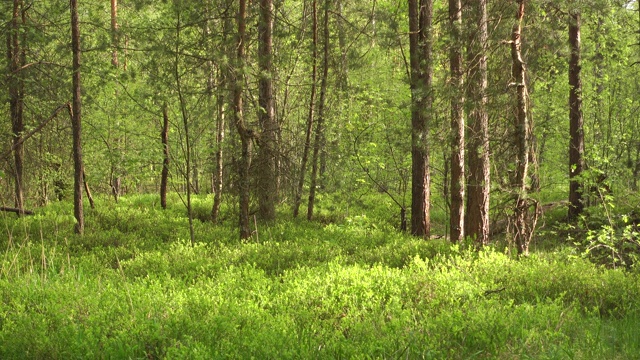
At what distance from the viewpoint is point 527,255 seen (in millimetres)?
8094

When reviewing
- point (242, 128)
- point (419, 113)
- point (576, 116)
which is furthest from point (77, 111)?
point (576, 116)

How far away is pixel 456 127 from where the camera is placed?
956 cm

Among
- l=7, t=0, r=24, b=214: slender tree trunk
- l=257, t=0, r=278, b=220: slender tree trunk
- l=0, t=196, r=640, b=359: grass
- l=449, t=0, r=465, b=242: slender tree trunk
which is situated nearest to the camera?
l=0, t=196, r=640, b=359: grass

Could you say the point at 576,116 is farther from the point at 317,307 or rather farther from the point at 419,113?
the point at 317,307

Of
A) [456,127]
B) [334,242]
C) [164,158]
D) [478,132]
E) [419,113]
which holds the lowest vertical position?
[334,242]

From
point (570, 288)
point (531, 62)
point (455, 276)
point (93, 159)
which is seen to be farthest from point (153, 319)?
point (93, 159)

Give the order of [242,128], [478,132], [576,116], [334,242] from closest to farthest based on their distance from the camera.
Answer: [478,132] → [242,128] → [334,242] → [576,116]

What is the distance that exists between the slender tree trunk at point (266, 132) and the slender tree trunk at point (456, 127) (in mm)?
3567

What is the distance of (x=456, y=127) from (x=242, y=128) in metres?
4.22

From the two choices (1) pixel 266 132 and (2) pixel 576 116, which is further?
(2) pixel 576 116

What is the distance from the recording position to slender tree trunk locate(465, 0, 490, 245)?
→ 28.9 ft

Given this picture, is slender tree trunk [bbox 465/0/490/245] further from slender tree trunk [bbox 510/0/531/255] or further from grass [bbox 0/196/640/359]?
grass [bbox 0/196/640/359]

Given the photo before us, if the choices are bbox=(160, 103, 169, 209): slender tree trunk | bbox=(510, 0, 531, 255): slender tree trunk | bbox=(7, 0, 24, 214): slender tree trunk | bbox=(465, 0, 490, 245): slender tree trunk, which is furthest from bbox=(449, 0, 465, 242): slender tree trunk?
bbox=(7, 0, 24, 214): slender tree trunk

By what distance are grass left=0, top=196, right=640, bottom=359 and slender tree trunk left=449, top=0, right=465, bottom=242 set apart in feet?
4.94
